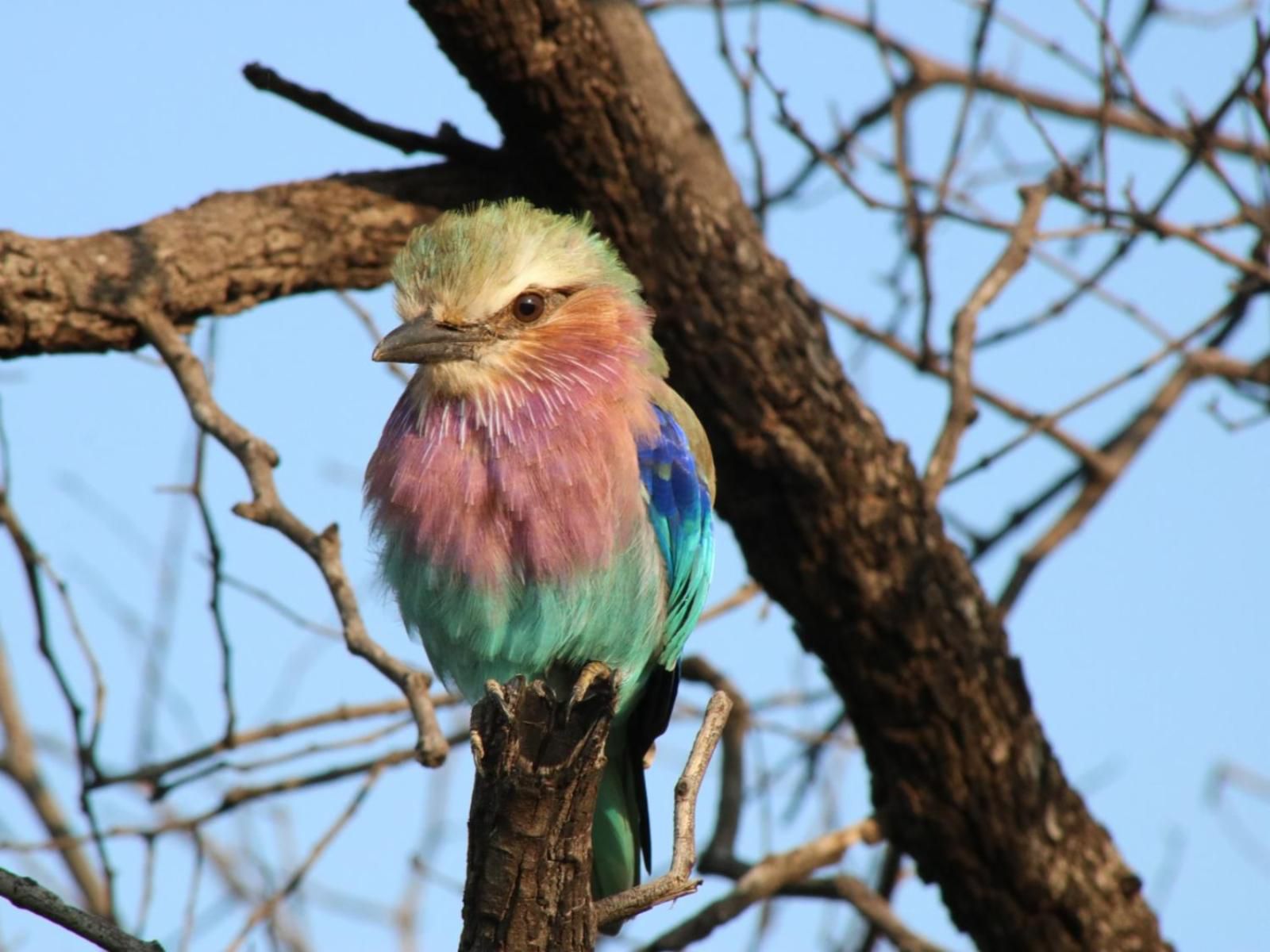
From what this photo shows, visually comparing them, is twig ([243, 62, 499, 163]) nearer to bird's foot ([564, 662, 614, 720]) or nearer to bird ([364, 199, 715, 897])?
bird ([364, 199, 715, 897])

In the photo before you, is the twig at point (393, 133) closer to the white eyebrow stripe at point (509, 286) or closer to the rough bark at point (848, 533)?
the rough bark at point (848, 533)

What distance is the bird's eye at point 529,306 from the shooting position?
14.6 ft

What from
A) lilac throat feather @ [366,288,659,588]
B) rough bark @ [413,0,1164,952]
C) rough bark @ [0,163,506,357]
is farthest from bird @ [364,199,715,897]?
rough bark @ [0,163,506,357]

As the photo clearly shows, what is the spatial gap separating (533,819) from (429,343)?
1.47 meters

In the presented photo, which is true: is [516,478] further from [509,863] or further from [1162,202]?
[1162,202]

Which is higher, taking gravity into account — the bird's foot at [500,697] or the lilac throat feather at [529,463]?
the lilac throat feather at [529,463]

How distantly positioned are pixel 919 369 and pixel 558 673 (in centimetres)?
271

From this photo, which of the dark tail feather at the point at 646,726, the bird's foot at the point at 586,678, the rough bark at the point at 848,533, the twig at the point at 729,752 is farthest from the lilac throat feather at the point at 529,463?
the twig at the point at 729,752

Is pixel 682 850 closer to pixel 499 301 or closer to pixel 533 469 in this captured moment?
pixel 533 469

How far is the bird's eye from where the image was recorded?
445 centimetres

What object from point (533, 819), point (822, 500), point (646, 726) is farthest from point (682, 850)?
point (822, 500)

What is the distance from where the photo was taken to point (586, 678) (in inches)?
147

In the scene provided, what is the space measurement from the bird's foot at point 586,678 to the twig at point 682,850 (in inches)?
9.6

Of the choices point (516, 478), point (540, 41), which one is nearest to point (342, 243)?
point (540, 41)
